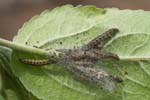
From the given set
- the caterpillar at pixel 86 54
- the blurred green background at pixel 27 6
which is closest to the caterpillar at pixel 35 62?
the caterpillar at pixel 86 54

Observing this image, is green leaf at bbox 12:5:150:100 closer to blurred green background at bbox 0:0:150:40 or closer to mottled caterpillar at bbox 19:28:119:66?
mottled caterpillar at bbox 19:28:119:66

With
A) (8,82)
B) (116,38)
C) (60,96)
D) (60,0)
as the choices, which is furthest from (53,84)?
(60,0)

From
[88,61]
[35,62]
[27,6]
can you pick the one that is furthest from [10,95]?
[27,6]

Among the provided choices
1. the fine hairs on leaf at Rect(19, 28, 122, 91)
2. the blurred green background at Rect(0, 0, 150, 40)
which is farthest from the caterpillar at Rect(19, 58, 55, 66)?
the blurred green background at Rect(0, 0, 150, 40)

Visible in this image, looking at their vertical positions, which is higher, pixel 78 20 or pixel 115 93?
pixel 78 20

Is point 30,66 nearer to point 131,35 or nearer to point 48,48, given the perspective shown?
point 48,48

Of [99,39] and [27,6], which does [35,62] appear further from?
[27,6]

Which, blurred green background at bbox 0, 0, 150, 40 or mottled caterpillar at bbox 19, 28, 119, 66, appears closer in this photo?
mottled caterpillar at bbox 19, 28, 119, 66
